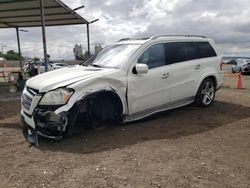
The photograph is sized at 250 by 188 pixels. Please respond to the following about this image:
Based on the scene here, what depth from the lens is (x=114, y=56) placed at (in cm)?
667

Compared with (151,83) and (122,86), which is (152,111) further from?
(122,86)

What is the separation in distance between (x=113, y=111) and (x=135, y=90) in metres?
0.58

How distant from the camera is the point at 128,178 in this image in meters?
3.97

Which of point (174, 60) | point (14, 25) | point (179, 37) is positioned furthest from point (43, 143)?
point (14, 25)

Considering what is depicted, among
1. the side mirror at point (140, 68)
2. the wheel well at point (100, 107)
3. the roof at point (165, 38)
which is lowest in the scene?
the wheel well at point (100, 107)

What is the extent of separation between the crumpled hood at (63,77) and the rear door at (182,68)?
160 cm

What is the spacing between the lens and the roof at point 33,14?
12147 mm

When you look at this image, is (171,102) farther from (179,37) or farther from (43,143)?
(43,143)

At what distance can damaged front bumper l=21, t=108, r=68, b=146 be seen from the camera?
207 inches

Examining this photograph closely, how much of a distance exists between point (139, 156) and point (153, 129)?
4.84ft

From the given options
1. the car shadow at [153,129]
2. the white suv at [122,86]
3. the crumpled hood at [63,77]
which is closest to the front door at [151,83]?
the white suv at [122,86]

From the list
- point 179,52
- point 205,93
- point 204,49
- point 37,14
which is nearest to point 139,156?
point 179,52

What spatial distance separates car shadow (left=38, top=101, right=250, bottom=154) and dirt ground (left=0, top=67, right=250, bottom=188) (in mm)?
16

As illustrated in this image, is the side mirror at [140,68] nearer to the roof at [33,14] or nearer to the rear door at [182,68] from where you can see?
the rear door at [182,68]
